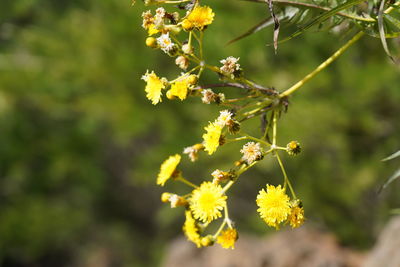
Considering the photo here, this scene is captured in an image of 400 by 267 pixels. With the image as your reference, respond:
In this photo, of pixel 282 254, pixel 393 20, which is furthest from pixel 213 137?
pixel 282 254

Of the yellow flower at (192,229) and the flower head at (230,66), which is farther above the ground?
the flower head at (230,66)

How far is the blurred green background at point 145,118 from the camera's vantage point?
9.49 ft

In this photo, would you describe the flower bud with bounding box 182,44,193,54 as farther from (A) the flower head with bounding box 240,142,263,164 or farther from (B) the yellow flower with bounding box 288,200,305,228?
(B) the yellow flower with bounding box 288,200,305,228

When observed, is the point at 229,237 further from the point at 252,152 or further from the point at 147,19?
the point at 147,19

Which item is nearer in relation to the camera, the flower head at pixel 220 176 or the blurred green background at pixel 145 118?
the flower head at pixel 220 176

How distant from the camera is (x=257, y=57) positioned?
3.04m

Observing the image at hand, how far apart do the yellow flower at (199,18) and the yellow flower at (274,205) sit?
28cm

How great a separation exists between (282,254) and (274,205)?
5.59ft

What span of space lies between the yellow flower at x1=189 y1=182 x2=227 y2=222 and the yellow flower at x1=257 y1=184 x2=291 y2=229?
2.6 inches

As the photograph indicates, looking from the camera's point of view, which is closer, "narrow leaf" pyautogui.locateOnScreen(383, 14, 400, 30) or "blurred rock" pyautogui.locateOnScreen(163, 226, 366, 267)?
"narrow leaf" pyautogui.locateOnScreen(383, 14, 400, 30)

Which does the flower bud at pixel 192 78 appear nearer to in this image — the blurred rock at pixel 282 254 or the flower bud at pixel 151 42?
the flower bud at pixel 151 42

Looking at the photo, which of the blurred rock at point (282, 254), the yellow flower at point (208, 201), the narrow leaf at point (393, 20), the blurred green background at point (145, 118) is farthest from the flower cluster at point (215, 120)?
the blurred green background at point (145, 118)

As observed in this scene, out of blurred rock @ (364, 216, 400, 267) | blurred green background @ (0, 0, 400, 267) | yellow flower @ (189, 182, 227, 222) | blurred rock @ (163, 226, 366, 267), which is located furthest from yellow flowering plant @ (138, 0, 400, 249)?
blurred green background @ (0, 0, 400, 267)

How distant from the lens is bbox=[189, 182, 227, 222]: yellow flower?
2.65 ft
